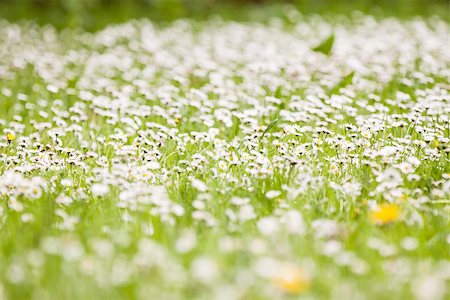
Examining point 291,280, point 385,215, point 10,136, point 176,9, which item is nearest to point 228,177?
point 385,215

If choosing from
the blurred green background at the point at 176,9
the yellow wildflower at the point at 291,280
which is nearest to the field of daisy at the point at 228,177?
the yellow wildflower at the point at 291,280

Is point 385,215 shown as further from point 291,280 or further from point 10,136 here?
point 10,136

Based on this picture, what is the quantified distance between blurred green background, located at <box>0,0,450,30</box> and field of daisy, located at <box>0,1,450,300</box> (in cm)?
240

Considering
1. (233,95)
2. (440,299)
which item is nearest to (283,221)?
(440,299)

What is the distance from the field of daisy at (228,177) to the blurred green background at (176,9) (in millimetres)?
2402

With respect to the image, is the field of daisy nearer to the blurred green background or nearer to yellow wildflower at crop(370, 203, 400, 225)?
yellow wildflower at crop(370, 203, 400, 225)

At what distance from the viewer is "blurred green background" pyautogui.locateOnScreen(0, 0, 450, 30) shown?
7.86 metres

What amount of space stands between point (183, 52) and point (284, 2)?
171 inches

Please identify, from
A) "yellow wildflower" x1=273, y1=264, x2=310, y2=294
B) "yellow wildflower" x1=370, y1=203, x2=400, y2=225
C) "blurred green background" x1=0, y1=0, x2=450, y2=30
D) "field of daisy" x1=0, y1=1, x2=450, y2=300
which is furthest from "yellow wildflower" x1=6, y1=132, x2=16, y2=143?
"blurred green background" x1=0, y1=0, x2=450, y2=30

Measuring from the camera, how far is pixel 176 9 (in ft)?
28.0

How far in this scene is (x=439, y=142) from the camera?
2.98 metres

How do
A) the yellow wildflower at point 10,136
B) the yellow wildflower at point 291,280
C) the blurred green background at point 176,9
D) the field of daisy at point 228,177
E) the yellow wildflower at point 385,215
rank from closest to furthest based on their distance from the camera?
1. the yellow wildflower at point 291,280
2. the field of daisy at point 228,177
3. the yellow wildflower at point 385,215
4. the yellow wildflower at point 10,136
5. the blurred green background at point 176,9

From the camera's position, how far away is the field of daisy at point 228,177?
1.69 m

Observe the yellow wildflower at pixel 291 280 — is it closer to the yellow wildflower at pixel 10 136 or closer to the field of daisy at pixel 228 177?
the field of daisy at pixel 228 177
